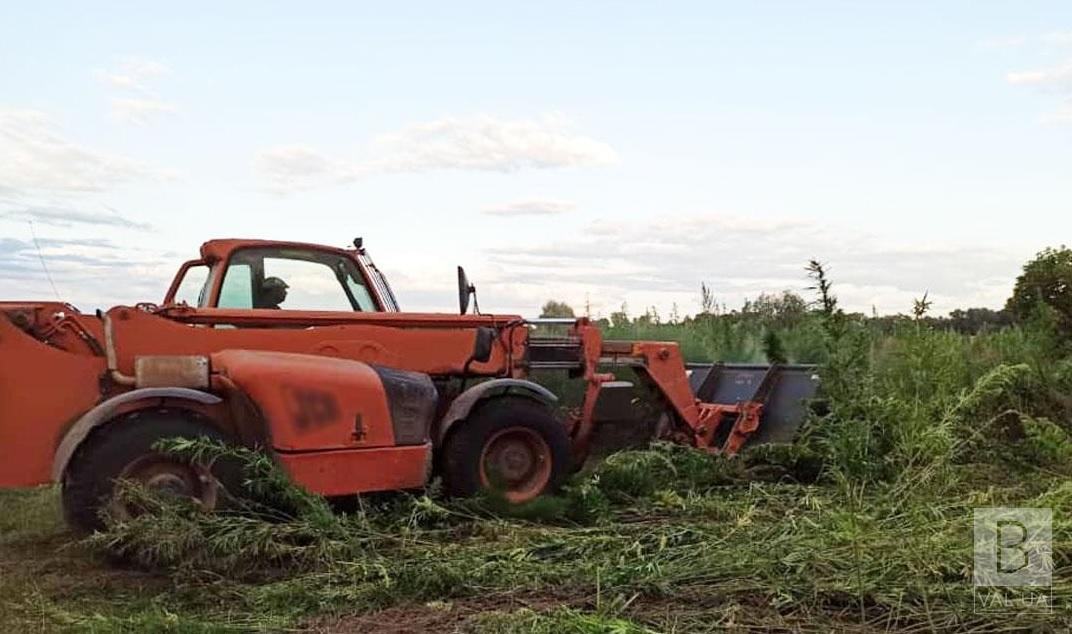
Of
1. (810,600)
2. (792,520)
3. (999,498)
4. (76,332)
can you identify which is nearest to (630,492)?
(792,520)

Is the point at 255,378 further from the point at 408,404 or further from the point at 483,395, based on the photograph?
the point at 483,395

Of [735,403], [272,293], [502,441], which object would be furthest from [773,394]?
[272,293]

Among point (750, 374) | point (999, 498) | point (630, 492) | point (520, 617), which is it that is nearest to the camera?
point (520, 617)

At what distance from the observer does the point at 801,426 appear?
8.96 meters

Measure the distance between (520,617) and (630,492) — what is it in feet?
10.4

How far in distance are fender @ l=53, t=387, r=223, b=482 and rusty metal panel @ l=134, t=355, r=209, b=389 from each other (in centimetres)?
18

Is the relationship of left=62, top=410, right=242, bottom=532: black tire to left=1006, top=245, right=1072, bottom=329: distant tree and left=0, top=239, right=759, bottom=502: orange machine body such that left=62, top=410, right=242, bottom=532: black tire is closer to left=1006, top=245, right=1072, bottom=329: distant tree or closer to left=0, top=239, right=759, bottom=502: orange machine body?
left=0, top=239, right=759, bottom=502: orange machine body

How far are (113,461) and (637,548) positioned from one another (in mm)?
3076

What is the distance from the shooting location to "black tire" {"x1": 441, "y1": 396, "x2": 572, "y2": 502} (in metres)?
7.61

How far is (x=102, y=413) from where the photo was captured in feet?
20.6

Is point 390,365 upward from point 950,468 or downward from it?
upward

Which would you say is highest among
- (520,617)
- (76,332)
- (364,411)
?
(76,332)

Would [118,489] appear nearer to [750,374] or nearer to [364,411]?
[364,411]

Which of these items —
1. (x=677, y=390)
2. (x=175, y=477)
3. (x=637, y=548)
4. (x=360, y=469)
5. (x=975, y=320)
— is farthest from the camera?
(x=975, y=320)
